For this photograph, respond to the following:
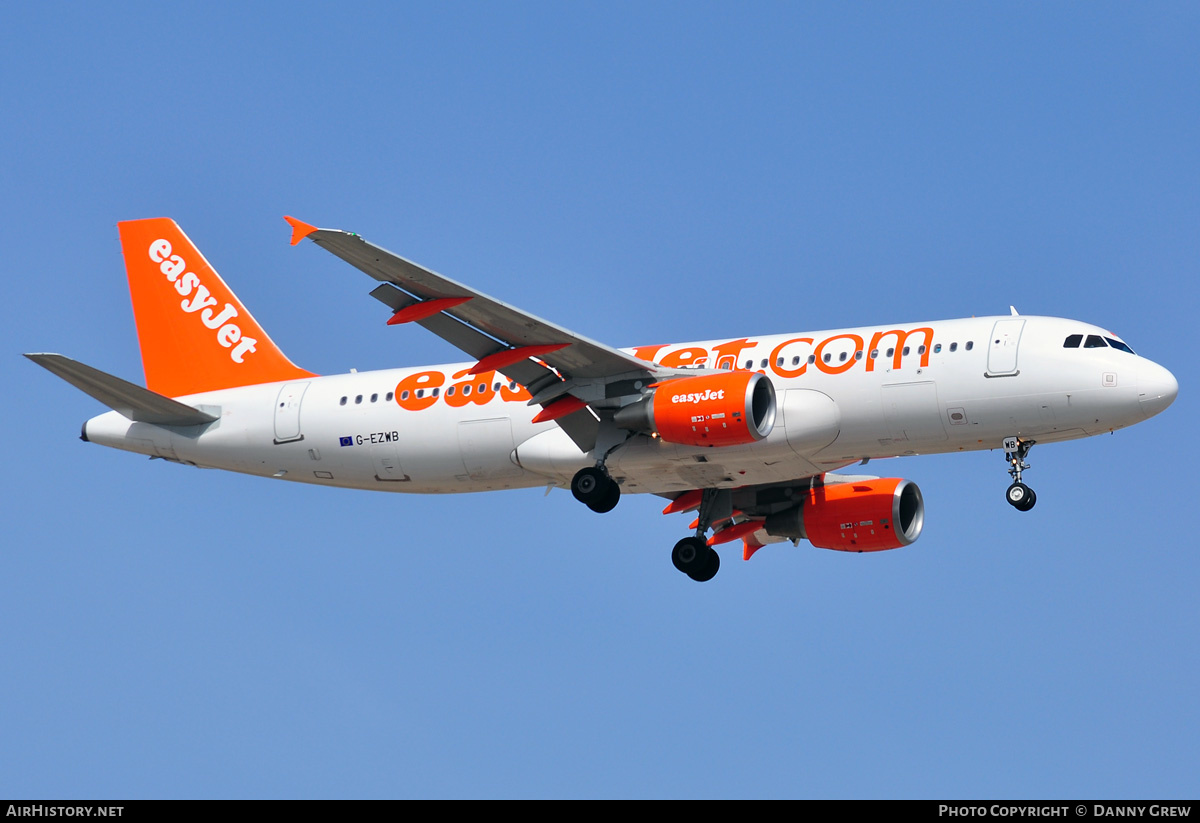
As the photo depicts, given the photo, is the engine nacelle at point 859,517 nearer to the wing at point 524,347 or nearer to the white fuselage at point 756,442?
the white fuselage at point 756,442

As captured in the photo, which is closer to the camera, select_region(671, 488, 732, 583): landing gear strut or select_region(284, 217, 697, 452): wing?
select_region(284, 217, 697, 452): wing

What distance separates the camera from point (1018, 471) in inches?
1352

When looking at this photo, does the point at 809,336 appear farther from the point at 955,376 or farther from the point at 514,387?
the point at 514,387

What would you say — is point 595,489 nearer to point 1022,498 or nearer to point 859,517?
point 859,517

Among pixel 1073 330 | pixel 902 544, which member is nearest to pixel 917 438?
pixel 1073 330

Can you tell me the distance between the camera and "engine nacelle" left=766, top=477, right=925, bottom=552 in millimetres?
39906

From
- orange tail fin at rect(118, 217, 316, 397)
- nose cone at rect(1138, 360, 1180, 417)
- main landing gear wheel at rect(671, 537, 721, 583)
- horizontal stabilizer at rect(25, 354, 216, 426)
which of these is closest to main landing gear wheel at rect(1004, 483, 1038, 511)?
nose cone at rect(1138, 360, 1180, 417)

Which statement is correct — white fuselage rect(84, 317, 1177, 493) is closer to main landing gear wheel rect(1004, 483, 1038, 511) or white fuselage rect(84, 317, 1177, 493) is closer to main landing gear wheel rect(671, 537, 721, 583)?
main landing gear wheel rect(1004, 483, 1038, 511)

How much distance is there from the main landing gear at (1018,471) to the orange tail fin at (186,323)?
18.0m

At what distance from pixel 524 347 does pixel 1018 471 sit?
1097 cm

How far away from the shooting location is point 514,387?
3734cm

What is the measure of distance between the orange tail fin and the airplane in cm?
6
